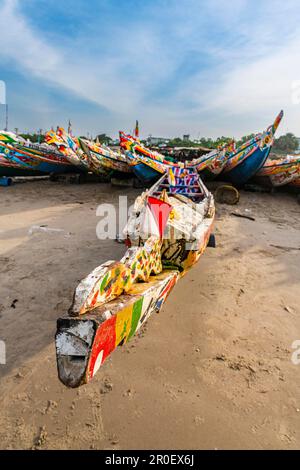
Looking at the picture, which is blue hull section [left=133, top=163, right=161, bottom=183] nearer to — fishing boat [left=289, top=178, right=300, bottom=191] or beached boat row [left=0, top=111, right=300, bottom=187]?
beached boat row [left=0, top=111, right=300, bottom=187]

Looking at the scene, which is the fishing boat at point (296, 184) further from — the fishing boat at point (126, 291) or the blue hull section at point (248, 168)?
the fishing boat at point (126, 291)

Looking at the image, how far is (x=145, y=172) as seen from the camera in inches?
363

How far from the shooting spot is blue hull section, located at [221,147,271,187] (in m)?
8.48

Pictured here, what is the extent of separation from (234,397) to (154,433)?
2.21 feet

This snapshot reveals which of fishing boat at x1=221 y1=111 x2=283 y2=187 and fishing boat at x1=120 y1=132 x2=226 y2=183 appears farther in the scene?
fishing boat at x1=120 y1=132 x2=226 y2=183

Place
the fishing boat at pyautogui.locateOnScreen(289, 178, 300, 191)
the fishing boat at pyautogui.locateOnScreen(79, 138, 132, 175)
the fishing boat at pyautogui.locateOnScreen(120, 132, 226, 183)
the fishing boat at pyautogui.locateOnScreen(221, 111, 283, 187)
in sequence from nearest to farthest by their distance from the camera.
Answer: the fishing boat at pyautogui.locateOnScreen(221, 111, 283, 187) < the fishing boat at pyautogui.locateOnScreen(120, 132, 226, 183) < the fishing boat at pyautogui.locateOnScreen(289, 178, 300, 191) < the fishing boat at pyautogui.locateOnScreen(79, 138, 132, 175)

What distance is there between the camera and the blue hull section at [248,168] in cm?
848

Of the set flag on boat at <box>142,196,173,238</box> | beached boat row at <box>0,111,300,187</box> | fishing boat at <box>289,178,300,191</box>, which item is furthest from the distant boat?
fishing boat at <box>289,178,300,191</box>

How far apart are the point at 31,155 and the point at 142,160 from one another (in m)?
5.37

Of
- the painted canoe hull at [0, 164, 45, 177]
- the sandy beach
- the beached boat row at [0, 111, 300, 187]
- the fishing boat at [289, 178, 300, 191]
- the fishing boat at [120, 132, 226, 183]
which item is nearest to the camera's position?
the sandy beach

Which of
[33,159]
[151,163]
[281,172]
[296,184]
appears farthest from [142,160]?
[296,184]

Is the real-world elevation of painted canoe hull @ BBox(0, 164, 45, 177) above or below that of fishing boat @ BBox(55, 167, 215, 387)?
above

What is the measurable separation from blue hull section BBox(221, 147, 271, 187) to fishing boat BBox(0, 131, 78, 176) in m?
7.20
